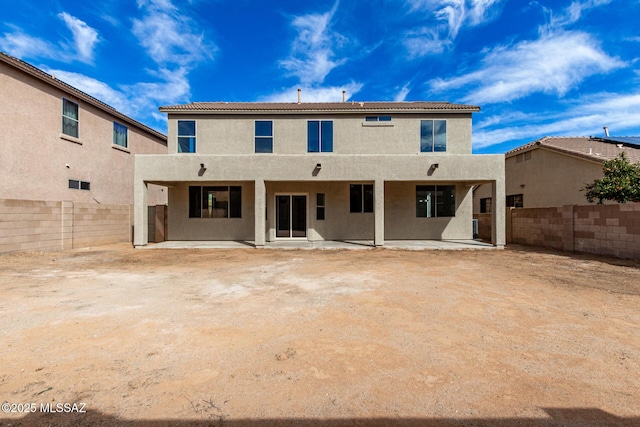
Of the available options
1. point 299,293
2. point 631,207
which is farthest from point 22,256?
point 631,207

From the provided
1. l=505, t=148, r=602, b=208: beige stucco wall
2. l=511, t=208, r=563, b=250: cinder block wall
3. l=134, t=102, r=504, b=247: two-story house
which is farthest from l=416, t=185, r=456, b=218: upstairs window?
l=505, t=148, r=602, b=208: beige stucco wall

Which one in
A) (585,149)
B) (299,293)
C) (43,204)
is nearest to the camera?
(299,293)

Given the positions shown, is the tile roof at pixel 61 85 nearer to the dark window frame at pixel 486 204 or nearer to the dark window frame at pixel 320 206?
the dark window frame at pixel 320 206

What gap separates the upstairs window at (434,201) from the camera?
14617 mm

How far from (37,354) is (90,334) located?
1.80 ft

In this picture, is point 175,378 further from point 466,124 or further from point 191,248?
point 466,124

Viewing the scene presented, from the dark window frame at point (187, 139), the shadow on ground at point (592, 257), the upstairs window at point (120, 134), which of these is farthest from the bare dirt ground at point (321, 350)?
the upstairs window at point (120, 134)

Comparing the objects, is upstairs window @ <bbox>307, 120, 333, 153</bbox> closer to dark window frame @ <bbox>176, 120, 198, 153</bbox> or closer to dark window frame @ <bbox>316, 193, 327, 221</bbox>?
dark window frame @ <bbox>316, 193, 327, 221</bbox>

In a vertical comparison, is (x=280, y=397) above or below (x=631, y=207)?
below

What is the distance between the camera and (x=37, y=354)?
3268mm

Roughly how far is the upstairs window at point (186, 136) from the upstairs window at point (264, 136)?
10.2 feet

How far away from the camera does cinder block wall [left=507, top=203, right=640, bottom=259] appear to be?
908 centimetres

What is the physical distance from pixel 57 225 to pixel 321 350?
44.3 feet

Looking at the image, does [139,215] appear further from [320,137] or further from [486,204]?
[486,204]
